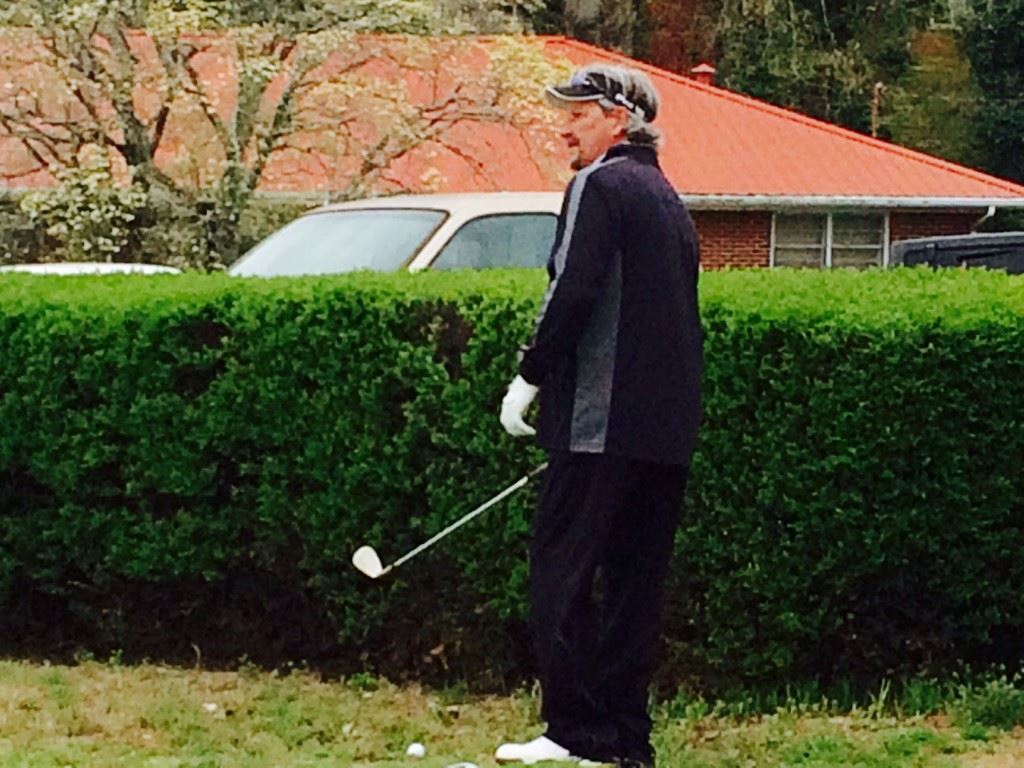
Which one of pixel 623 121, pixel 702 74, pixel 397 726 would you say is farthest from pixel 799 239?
pixel 623 121

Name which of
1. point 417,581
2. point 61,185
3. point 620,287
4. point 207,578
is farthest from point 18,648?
point 61,185

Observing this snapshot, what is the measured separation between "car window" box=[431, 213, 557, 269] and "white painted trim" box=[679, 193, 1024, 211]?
13.7 m

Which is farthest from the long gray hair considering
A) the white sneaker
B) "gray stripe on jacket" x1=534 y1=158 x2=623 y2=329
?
the white sneaker

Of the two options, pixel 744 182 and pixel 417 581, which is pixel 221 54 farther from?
pixel 417 581

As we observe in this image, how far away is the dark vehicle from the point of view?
9.90m

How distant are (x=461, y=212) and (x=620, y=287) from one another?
3966mm

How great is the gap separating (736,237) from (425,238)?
16058mm

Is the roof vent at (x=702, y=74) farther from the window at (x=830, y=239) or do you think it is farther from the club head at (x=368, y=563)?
the club head at (x=368, y=563)

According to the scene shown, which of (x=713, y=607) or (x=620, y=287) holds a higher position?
(x=620, y=287)

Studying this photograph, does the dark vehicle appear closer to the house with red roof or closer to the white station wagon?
the white station wagon

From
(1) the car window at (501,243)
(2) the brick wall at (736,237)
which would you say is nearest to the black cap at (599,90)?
(1) the car window at (501,243)

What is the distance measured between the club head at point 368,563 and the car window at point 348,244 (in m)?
2.57

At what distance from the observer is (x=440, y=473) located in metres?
6.11

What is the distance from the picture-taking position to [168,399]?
649 centimetres
